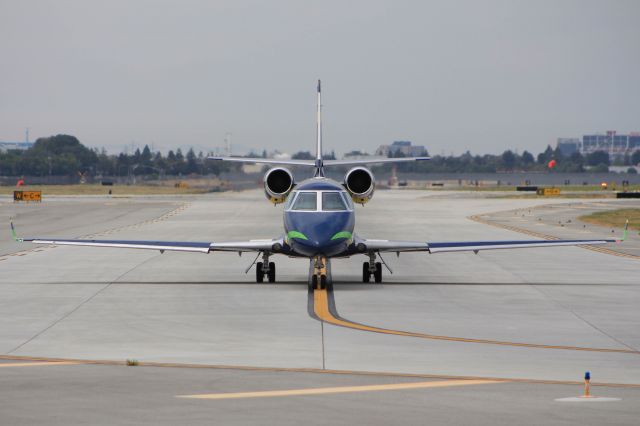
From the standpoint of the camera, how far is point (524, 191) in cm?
18662

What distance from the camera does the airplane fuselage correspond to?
96.9 ft

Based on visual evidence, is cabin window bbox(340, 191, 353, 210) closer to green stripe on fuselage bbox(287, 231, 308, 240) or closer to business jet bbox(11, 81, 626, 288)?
business jet bbox(11, 81, 626, 288)

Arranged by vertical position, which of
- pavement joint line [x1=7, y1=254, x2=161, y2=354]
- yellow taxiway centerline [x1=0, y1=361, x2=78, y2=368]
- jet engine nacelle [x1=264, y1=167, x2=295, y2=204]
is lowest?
pavement joint line [x1=7, y1=254, x2=161, y2=354]

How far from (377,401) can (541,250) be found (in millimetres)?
34378

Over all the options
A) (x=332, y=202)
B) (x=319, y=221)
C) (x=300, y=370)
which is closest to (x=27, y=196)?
(x=332, y=202)

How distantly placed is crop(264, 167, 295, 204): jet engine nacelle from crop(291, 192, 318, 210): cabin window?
7.97ft

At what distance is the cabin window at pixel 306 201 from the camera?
99.6 feet

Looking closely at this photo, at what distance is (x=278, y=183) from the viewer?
110 ft

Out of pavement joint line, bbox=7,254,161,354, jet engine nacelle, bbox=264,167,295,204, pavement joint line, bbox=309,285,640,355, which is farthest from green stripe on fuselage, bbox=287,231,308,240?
pavement joint line, bbox=7,254,161,354

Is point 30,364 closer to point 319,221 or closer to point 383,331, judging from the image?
point 383,331

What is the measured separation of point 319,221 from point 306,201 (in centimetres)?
106

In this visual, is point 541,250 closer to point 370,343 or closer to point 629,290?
point 629,290

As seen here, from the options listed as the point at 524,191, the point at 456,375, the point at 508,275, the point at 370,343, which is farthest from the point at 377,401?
the point at 524,191

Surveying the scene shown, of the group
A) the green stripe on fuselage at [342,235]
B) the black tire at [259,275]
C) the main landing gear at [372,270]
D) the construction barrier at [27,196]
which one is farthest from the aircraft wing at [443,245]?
the construction barrier at [27,196]
